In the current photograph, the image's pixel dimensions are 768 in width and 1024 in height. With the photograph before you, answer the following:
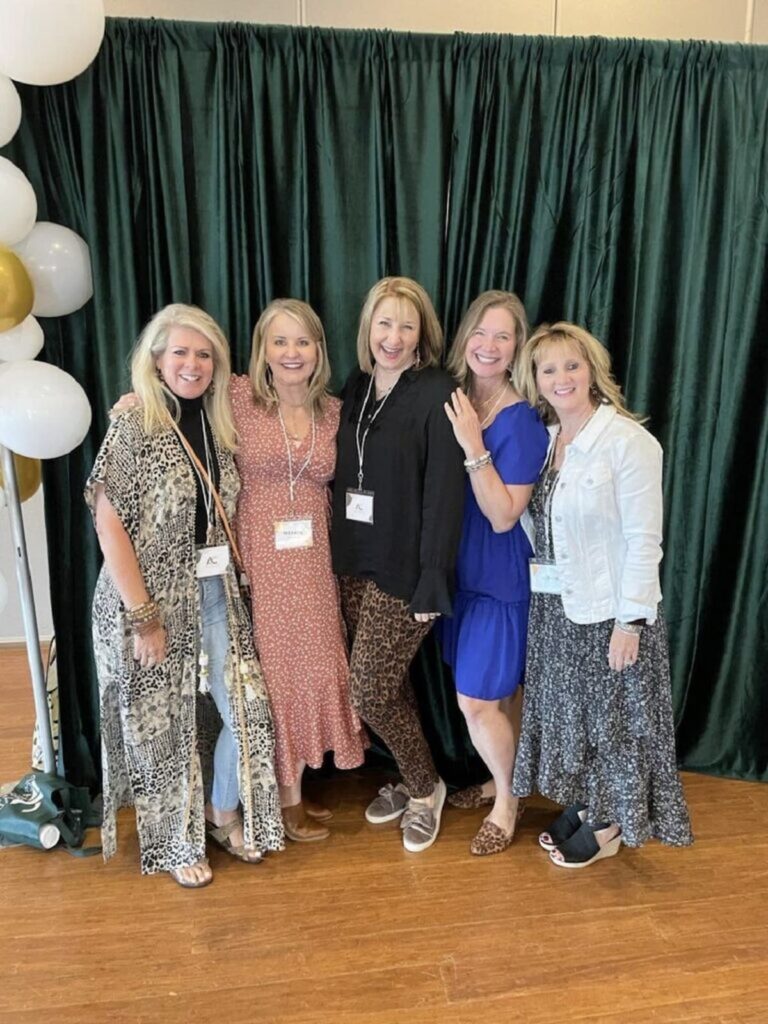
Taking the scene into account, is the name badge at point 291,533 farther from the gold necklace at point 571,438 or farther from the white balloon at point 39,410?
the gold necklace at point 571,438

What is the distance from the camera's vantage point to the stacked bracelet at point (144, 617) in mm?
2002

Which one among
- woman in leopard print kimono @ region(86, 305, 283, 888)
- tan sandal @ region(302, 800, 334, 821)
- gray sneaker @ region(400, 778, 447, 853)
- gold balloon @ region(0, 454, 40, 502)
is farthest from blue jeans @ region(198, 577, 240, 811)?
gold balloon @ region(0, 454, 40, 502)

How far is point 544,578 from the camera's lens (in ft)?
6.98

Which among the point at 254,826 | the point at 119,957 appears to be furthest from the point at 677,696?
the point at 119,957

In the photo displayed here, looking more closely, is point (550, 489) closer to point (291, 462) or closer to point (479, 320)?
point (479, 320)

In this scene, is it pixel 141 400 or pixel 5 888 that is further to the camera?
pixel 5 888

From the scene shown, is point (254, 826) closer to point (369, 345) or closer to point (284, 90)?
point (369, 345)

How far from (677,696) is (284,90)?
2362mm

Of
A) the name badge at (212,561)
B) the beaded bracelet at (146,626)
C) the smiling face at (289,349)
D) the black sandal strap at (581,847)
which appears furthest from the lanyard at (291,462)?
the black sandal strap at (581,847)

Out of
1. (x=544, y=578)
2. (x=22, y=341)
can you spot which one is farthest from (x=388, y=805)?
(x=22, y=341)

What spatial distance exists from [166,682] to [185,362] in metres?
0.85

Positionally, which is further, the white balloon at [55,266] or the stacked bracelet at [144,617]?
the white balloon at [55,266]

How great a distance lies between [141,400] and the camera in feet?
6.55

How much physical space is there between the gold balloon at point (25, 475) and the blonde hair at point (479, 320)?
51.1 inches
